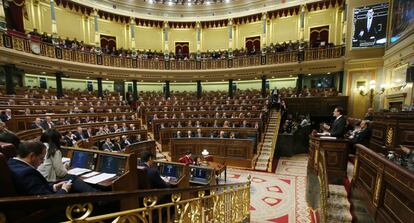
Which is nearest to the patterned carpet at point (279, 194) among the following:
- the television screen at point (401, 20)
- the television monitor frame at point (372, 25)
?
the television screen at point (401, 20)

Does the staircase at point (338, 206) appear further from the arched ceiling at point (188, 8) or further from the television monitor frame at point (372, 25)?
the arched ceiling at point (188, 8)

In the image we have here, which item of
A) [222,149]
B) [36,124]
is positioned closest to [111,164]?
[36,124]

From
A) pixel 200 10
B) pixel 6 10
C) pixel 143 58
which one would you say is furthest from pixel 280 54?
pixel 6 10

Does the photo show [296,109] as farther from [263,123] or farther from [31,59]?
[31,59]

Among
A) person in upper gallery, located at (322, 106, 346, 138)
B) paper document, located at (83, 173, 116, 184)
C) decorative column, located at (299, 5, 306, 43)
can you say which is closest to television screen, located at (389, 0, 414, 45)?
person in upper gallery, located at (322, 106, 346, 138)

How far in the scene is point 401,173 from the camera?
1882 millimetres

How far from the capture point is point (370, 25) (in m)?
9.05

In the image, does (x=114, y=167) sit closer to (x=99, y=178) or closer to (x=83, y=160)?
(x=99, y=178)

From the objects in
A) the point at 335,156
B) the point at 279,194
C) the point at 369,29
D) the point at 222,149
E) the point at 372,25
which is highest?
the point at 372,25

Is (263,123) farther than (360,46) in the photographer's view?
No

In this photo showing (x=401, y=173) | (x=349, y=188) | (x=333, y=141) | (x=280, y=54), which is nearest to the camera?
(x=401, y=173)

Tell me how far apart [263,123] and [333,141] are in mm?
5288

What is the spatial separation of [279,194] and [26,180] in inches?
214

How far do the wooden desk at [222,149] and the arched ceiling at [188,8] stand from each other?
11.1 meters
